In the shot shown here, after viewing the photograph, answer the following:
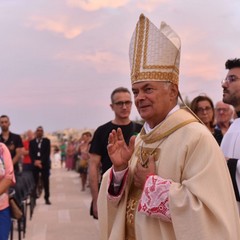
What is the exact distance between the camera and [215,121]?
5.54m

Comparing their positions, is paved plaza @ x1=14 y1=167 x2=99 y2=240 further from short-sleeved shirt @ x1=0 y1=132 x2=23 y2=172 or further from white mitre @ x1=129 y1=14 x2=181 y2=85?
white mitre @ x1=129 y1=14 x2=181 y2=85

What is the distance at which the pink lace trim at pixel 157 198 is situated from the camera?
2410mm

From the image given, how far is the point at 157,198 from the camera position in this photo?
7.97 feet

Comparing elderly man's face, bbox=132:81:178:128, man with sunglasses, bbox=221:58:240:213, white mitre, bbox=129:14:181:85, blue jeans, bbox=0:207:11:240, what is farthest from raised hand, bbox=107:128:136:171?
blue jeans, bbox=0:207:11:240

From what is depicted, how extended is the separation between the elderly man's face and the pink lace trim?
36 centimetres

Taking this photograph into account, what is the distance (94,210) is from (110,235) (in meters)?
2.39

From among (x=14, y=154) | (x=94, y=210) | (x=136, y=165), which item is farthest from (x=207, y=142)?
(x=14, y=154)

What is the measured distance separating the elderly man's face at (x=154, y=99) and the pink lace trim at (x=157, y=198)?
359 millimetres

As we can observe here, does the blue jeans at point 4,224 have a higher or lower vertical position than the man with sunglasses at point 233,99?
lower

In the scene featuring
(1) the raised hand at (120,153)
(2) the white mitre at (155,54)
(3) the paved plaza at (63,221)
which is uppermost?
(2) the white mitre at (155,54)

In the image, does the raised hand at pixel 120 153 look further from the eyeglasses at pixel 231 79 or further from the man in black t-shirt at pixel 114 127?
the man in black t-shirt at pixel 114 127

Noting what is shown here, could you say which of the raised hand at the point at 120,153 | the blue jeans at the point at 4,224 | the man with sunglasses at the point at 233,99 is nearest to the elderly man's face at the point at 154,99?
the raised hand at the point at 120,153

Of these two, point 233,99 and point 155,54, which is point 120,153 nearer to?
point 155,54

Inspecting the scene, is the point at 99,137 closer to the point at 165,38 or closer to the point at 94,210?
the point at 94,210
